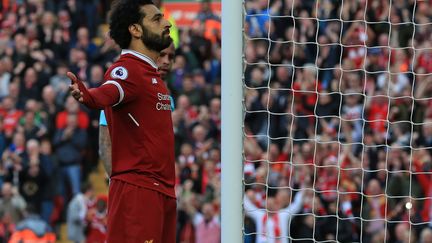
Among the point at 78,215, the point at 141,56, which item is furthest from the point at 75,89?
the point at 78,215

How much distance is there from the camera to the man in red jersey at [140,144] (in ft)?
17.6

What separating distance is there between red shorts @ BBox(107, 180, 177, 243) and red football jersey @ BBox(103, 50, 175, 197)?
0.05 metres

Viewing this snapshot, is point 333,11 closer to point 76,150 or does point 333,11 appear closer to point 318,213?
point 318,213

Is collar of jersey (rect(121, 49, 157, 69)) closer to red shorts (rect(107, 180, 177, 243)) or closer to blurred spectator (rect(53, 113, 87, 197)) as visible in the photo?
red shorts (rect(107, 180, 177, 243))

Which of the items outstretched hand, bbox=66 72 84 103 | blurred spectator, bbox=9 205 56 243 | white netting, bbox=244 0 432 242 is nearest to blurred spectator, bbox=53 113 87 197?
blurred spectator, bbox=9 205 56 243

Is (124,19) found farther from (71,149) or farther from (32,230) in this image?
(71,149)

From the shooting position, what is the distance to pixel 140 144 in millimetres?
5410

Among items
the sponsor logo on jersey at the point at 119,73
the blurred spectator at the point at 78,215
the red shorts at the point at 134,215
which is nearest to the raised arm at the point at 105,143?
the red shorts at the point at 134,215

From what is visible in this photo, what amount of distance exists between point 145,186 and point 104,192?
8041 millimetres

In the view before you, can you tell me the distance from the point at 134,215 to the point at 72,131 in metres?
8.21

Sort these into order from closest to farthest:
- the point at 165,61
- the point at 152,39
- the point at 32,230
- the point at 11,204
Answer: the point at 152,39 → the point at 165,61 → the point at 32,230 → the point at 11,204

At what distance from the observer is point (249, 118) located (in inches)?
430

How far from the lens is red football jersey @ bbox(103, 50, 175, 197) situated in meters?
5.40

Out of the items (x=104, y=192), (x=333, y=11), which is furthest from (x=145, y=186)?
(x=104, y=192)
